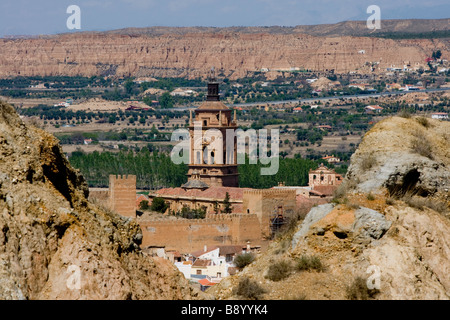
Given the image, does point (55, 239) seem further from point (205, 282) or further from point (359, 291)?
point (205, 282)

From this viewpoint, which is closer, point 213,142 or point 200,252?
point 200,252

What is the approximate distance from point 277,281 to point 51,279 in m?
5.28

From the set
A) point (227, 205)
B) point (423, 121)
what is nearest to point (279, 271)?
point (423, 121)

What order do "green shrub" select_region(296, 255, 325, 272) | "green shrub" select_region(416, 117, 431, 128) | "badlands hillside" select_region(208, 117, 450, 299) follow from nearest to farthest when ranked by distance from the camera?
"badlands hillside" select_region(208, 117, 450, 299) → "green shrub" select_region(296, 255, 325, 272) → "green shrub" select_region(416, 117, 431, 128)

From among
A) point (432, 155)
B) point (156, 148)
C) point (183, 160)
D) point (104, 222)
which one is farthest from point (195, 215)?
point (156, 148)

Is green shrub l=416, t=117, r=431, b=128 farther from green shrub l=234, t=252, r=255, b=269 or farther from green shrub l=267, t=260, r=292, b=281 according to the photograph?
green shrub l=267, t=260, r=292, b=281

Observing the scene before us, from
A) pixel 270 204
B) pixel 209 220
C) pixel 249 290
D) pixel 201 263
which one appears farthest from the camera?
pixel 209 220

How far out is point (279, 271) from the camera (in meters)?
17.4

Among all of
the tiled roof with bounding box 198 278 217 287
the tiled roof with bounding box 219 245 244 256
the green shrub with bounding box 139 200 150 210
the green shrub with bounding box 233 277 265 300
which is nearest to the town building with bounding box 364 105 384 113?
the green shrub with bounding box 139 200 150 210

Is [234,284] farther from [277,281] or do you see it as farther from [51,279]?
[51,279]

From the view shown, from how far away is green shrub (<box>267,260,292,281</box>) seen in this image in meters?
17.3

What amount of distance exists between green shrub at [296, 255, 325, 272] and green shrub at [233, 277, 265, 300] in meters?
0.69

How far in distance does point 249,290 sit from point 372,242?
1976 millimetres

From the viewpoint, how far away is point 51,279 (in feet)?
41.8
